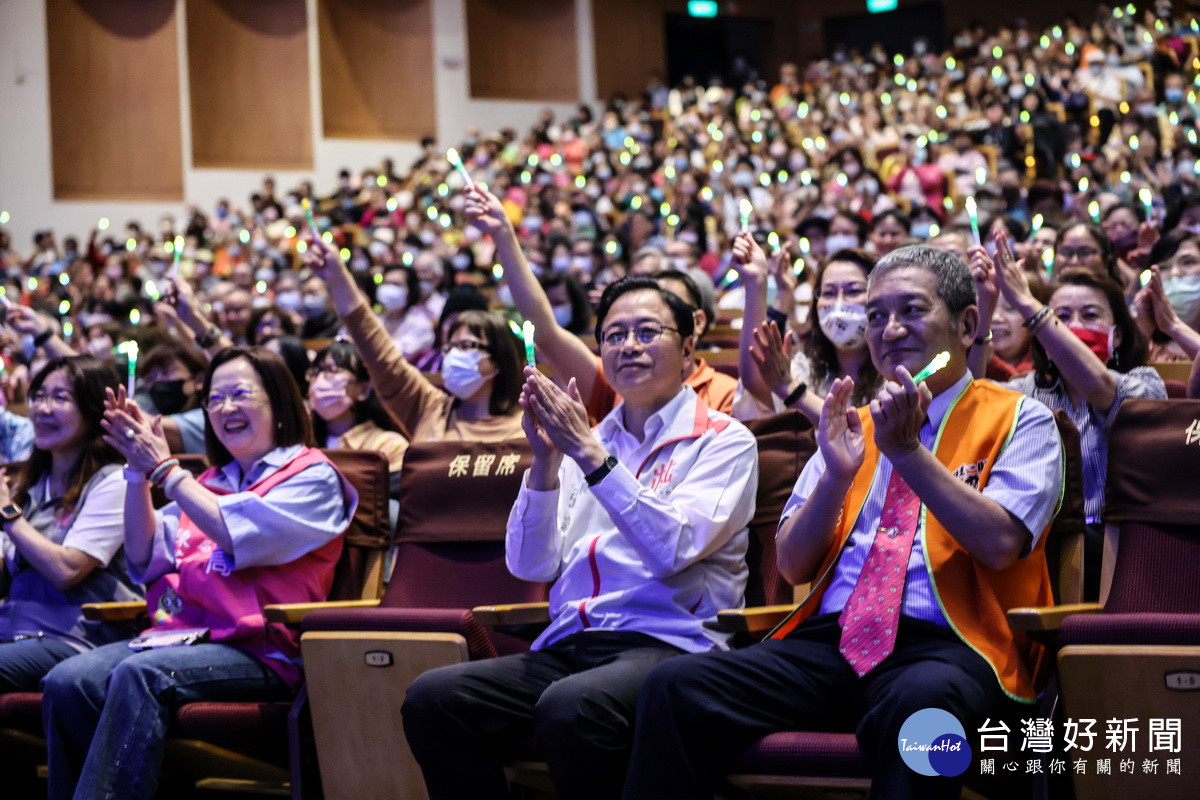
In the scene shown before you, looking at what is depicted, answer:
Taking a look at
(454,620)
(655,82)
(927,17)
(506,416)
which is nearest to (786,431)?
(454,620)

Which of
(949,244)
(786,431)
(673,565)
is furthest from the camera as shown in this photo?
(949,244)

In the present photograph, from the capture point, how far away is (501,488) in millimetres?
2938

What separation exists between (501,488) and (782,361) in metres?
0.69

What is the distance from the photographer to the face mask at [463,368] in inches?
134

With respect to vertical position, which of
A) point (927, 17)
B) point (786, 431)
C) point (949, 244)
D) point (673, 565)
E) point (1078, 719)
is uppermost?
point (927, 17)

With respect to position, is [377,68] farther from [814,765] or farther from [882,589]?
[814,765]

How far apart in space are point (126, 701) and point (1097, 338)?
2221 millimetres

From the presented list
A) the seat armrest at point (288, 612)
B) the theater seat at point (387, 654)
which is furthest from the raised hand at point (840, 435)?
the seat armrest at point (288, 612)

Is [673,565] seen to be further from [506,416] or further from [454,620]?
[506,416]

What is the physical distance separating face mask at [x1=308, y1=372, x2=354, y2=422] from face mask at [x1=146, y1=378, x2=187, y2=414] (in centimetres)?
94

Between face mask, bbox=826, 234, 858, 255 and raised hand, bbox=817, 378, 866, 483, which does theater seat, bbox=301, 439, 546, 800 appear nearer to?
raised hand, bbox=817, 378, 866, 483

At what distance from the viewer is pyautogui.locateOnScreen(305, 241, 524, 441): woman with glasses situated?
3404mm

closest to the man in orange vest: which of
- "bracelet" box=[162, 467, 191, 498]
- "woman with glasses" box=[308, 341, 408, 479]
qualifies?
"bracelet" box=[162, 467, 191, 498]

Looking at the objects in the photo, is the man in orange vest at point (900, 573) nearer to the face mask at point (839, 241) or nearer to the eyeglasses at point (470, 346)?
the eyeglasses at point (470, 346)
